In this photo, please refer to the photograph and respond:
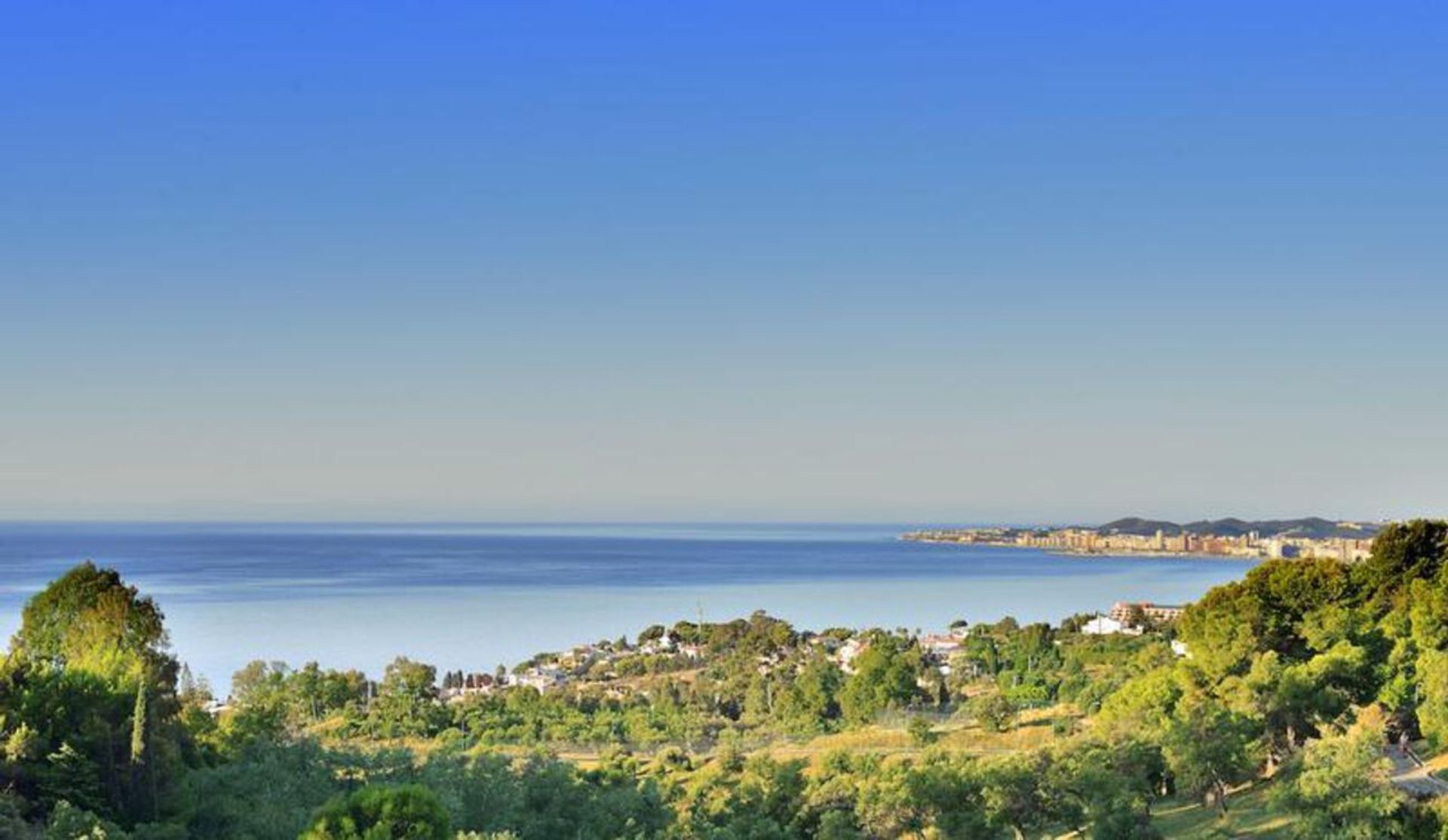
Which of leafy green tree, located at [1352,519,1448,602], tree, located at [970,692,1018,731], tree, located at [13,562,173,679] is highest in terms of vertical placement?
leafy green tree, located at [1352,519,1448,602]

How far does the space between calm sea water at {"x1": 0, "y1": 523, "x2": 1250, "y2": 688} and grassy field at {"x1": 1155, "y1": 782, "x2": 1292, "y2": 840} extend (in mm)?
31817

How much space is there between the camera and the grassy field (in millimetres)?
17094

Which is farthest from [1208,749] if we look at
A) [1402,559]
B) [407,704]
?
[407,704]

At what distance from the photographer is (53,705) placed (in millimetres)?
16516

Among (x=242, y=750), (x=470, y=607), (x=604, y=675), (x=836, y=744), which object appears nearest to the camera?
(x=242, y=750)

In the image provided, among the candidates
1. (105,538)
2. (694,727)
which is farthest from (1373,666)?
(105,538)

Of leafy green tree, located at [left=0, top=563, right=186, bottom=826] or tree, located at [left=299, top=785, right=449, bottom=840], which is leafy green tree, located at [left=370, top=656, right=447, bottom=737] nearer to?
leafy green tree, located at [left=0, top=563, right=186, bottom=826]

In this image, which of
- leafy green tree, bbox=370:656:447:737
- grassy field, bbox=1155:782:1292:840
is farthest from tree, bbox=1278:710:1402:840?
leafy green tree, bbox=370:656:447:737

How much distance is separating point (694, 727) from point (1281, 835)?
52.7 ft

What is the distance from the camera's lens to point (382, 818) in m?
11.5

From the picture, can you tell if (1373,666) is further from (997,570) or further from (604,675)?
(997,570)

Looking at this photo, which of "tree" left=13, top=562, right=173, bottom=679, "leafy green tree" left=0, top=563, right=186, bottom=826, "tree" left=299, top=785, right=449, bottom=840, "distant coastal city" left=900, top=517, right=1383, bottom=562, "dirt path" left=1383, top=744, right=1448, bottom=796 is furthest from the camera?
"distant coastal city" left=900, top=517, right=1383, bottom=562

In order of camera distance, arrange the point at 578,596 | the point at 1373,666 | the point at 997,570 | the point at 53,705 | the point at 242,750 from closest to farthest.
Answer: the point at 53,705 < the point at 242,750 < the point at 1373,666 < the point at 578,596 < the point at 997,570

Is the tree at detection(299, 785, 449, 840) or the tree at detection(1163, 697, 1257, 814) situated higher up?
the tree at detection(299, 785, 449, 840)
